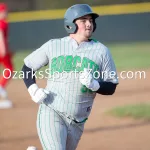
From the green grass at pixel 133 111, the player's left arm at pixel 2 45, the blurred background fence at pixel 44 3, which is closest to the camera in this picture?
the green grass at pixel 133 111

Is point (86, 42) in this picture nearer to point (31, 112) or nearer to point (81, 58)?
point (81, 58)

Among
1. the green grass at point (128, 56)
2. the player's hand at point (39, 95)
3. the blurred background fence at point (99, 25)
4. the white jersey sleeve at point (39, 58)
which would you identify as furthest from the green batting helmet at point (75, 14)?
the blurred background fence at point (99, 25)

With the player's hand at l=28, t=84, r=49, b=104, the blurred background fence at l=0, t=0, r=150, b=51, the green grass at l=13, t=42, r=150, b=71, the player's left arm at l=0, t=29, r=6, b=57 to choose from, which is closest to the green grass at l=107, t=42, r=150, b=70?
the green grass at l=13, t=42, r=150, b=71

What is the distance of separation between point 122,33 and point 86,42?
9886 mm

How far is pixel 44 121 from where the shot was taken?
430 centimetres

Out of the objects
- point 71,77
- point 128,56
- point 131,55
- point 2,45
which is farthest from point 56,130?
Result: point 131,55

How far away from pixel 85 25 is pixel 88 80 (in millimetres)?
411

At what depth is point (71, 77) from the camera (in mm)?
4316

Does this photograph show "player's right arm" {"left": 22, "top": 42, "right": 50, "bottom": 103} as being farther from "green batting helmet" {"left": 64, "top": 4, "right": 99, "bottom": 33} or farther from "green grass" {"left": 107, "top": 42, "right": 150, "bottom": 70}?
"green grass" {"left": 107, "top": 42, "right": 150, "bottom": 70}

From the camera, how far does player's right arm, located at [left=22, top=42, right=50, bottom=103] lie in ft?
14.2

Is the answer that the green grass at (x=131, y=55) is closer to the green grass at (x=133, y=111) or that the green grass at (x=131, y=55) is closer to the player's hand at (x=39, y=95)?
the green grass at (x=133, y=111)

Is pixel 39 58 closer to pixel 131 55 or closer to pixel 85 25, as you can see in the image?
pixel 85 25

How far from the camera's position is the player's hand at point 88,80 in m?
4.18

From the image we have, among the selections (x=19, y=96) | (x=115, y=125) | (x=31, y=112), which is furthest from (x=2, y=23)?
(x=115, y=125)
